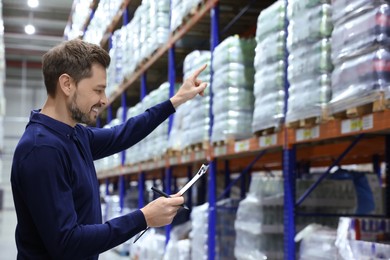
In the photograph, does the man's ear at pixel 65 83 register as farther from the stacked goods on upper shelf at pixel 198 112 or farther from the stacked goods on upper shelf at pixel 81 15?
the stacked goods on upper shelf at pixel 81 15

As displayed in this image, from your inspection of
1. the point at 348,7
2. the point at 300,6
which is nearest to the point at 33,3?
the point at 300,6

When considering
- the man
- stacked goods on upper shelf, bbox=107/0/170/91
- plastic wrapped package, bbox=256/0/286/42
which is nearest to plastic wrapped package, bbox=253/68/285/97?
plastic wrapped package, bbox=256/0/286/42

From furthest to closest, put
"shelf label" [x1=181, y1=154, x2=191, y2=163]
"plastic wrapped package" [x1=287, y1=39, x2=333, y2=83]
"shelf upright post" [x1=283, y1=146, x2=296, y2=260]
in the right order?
1. "shelf label" [x1=181, y1=154, x2=191, y2=163]
2. "shelf upright post" [x1=283, y1=146, x2=296, y2=260]
3. "plastic wrapped package" [x1=287, y1=39, x2=333, y2=83]

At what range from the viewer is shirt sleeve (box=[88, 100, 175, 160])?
3.36 metres

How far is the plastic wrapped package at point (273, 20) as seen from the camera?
15.4 feet

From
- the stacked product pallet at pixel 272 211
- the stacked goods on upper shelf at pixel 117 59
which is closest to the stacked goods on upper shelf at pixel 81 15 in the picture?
the stacked goods on upper shelf at pixel 117 59

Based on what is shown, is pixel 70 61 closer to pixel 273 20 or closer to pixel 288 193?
pixel 288 193

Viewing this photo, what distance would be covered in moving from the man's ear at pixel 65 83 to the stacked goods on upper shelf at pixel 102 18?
9011 mm

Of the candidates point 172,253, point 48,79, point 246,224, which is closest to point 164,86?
point 172,253

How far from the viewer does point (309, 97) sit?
400 cm

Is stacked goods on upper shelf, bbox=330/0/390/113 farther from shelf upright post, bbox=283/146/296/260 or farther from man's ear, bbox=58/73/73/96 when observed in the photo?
man's ear, bbox=58/73/73/96

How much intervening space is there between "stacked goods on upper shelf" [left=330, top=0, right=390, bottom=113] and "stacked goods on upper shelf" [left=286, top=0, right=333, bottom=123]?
8.2 inches

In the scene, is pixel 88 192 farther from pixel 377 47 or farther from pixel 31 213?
pixel 377 47

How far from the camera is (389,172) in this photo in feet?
19.7
